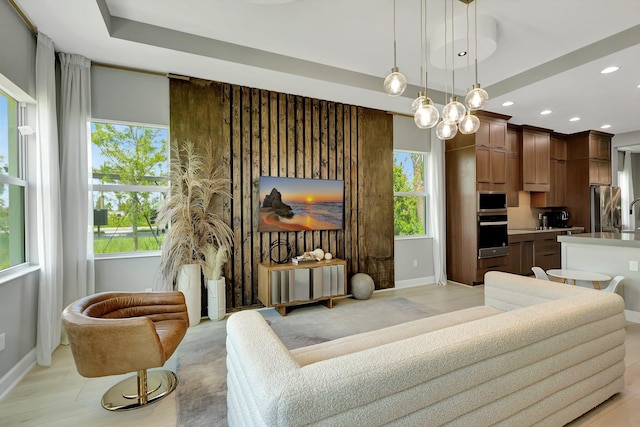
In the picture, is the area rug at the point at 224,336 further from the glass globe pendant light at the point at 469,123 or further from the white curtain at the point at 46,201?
the glass globe pendant light at the point at 469,123

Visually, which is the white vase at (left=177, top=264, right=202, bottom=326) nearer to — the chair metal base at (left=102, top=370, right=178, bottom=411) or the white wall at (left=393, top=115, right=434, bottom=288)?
the chair metal base at (left=102, top=370, right=178, bottom=411)

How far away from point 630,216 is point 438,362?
8526mm

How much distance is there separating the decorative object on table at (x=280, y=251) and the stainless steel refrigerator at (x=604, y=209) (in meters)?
6.15

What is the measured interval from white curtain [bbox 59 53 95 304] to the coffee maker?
Answer: 26.4 feet

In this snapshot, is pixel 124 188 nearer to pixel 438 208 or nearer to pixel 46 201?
pixel 46 201

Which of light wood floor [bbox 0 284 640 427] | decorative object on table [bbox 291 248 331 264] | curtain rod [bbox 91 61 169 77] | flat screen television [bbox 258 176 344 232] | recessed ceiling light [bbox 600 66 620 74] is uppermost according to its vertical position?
A: curtain rod [bbox 91 61 169 77]

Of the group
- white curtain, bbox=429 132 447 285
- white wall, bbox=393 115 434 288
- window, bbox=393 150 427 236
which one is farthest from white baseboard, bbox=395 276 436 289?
window, bbox=393 150 427 236

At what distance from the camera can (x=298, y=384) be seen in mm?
958

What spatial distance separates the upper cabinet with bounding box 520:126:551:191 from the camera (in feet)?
18.1

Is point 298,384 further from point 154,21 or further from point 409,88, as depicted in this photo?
point 409,88

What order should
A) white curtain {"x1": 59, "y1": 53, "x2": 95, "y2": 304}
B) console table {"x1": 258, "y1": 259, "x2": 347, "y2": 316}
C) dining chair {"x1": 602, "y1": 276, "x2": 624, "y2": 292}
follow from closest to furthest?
white curtain {"x1": 59, "y1": 53, "x2": 95, "y2": 304}
dining chair {"x1": 602, "y1": 276, "x2": 624, "y2": 292}
console table {"x1": 258, "y1": 259, "x2": 347, "y2": 316}

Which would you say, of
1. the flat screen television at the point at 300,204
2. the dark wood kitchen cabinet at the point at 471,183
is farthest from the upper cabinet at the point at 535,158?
the flat screen television at the point at 300,204

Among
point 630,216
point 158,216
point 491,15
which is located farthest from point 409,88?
point 630,216

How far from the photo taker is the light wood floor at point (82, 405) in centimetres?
185
